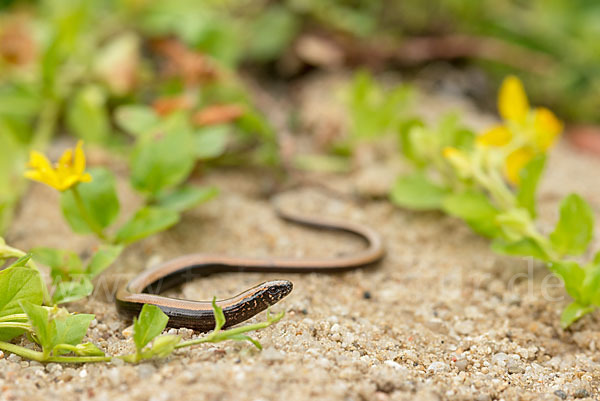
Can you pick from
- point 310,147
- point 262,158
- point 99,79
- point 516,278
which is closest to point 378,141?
point 310,147

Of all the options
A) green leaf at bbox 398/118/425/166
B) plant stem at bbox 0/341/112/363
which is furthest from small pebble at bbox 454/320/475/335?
plant stem at bbox 0/341/112/363

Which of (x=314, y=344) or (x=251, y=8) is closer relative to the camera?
(x=314, y=344)

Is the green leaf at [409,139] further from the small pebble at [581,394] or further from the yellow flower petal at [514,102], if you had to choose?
the small pebble at [581,394]

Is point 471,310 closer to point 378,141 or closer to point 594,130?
point 378,141

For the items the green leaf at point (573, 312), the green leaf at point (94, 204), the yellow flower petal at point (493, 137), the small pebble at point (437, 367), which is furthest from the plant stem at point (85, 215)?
the green leaf at point (573, 312)

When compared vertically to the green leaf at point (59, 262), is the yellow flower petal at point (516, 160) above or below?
above

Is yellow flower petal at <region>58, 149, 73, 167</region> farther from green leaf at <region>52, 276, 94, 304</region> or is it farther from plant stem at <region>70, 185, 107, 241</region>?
green leaf at <region>52, 276, 94, 304</region>
